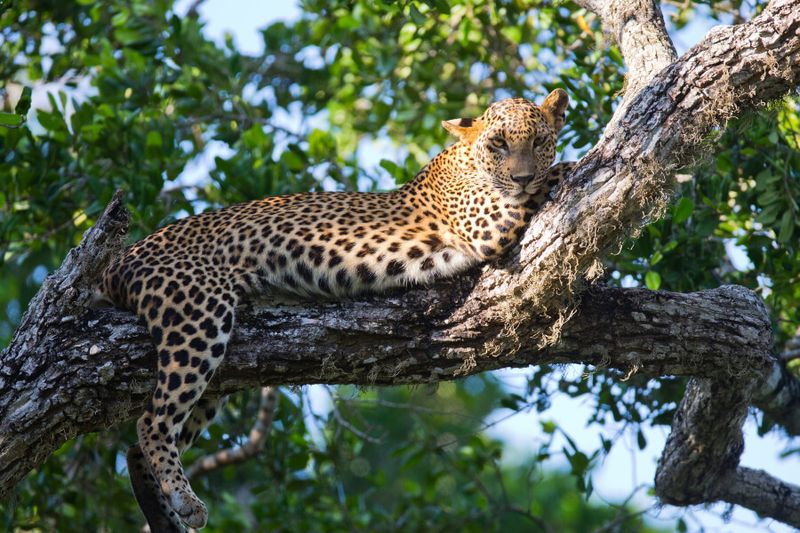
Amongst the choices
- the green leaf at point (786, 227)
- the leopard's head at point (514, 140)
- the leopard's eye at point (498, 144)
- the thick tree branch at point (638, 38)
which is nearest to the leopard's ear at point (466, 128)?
the leopard's head at point (514, 140)

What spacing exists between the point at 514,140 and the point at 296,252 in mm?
1781

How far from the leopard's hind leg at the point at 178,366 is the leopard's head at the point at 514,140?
212 cm

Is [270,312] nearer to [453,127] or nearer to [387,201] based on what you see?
[387,201]

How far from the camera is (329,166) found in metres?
10.9

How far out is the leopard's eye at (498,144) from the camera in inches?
309

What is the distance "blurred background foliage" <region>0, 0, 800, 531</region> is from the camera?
8.91 metres

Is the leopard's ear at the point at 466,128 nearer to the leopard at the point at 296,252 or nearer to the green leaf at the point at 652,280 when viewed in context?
the leopard at the point at 296,252

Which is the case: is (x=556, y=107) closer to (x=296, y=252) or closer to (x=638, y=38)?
(x=638, y=38)

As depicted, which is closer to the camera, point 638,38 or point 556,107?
point 638,38

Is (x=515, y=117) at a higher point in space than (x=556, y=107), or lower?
lower

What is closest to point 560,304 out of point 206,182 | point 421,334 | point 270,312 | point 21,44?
point 421,334

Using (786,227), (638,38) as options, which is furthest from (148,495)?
(786,227)

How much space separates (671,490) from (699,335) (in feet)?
6.04

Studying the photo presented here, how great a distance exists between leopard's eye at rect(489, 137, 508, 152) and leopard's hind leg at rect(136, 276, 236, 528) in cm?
224
